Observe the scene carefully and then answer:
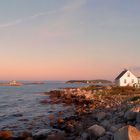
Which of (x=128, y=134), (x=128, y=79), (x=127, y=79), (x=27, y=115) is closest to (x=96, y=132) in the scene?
(x=128, y=134)

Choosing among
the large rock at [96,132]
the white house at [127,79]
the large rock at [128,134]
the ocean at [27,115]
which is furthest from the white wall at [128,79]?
the large rock at [128,134]

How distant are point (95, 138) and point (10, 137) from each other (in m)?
6.05

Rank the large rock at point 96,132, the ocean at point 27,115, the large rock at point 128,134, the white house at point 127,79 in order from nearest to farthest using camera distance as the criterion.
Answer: the large rock at point 128,134
the large rock at point 96,132
the ocean at point 27,115
the white house at point 127,79

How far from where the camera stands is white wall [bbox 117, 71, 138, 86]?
62.1 meters

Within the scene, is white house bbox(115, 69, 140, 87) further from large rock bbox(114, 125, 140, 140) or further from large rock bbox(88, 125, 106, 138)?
large rock bbox(114, 125, 140, 140)

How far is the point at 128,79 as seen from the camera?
6259 centimetres

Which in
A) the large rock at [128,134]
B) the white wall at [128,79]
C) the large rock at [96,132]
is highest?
the white wall at [128,79]

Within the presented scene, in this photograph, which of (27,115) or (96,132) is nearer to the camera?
(96,132)

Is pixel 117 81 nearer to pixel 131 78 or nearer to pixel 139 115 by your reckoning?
pixel 131 78

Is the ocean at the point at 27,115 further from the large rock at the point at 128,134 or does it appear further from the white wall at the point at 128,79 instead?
the white wall at the point at 128,79

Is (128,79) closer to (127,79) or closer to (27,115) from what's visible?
(127,79)

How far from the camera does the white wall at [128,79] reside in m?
62.1

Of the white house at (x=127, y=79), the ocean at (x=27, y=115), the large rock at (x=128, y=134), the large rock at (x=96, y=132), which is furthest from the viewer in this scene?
the white house at (x=127, y=79)

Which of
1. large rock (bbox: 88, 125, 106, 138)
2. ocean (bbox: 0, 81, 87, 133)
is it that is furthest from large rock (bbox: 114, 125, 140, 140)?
ocean (bbox: 0, 81, 87, 133)
